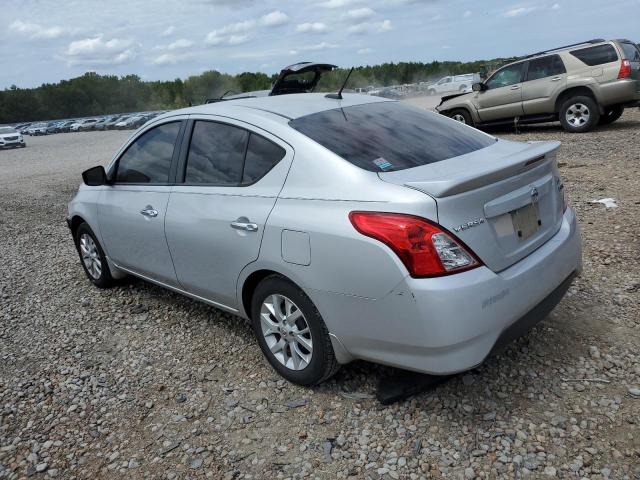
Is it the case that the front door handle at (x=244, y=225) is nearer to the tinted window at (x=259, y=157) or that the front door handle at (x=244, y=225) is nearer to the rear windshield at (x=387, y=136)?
the tinted window at (x=259, y=157)

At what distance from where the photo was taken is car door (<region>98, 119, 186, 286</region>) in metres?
3.90

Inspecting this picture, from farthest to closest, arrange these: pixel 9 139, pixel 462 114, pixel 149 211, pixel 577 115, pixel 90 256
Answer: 1. pixel 9 139
2. pixel 462 114
3. pixel 577 115
4. pixel 90 256
5. pixel 149 211

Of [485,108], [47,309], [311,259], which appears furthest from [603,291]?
[485,108]

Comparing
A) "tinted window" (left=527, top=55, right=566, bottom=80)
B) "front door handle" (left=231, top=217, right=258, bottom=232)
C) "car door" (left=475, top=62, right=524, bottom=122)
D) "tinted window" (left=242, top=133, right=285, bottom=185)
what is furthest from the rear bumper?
"car door" (left=475, top=62, right=524, bottom=122)

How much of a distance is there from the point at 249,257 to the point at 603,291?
268cm

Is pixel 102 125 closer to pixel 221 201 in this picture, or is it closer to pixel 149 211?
pixel 149 211

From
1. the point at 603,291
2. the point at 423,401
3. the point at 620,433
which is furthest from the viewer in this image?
the point at 603,291

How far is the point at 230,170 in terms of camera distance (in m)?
3.41

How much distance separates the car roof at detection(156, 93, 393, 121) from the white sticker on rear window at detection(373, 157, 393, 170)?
0.67 metres

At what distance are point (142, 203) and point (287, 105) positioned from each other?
1349mm

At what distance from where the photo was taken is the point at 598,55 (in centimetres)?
1132

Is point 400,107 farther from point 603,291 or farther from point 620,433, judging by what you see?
point 620,433

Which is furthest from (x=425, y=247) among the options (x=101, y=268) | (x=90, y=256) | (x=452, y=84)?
(x=452, y=84)

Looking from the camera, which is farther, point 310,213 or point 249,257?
point 249,257
